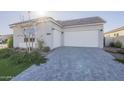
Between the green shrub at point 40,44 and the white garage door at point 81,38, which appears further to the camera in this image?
the white garage door at point 81,38

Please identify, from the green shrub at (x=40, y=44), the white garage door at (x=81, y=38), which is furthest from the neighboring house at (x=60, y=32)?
the green shrub at (x=40, y=44)

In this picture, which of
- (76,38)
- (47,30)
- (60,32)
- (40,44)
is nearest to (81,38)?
(76,38)

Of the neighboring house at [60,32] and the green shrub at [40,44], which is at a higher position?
the neighboring house at [60,32]

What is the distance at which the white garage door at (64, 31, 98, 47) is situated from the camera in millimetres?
14211

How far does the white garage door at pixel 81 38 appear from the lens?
559 inches

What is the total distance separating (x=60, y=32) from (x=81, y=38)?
9.97 ft

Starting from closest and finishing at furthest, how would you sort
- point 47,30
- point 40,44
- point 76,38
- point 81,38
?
point 40,44, point 47,30, point 81,38, point 76,38

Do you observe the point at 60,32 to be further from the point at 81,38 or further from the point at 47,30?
the point at 47,30

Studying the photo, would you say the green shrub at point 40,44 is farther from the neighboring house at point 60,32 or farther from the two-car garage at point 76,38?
the two-car garage at point 76,38

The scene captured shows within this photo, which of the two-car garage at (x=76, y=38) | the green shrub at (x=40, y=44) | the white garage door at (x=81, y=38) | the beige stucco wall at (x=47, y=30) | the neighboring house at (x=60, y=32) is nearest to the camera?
the green shrub at (x=40, y=44)

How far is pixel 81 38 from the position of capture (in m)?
15.0
